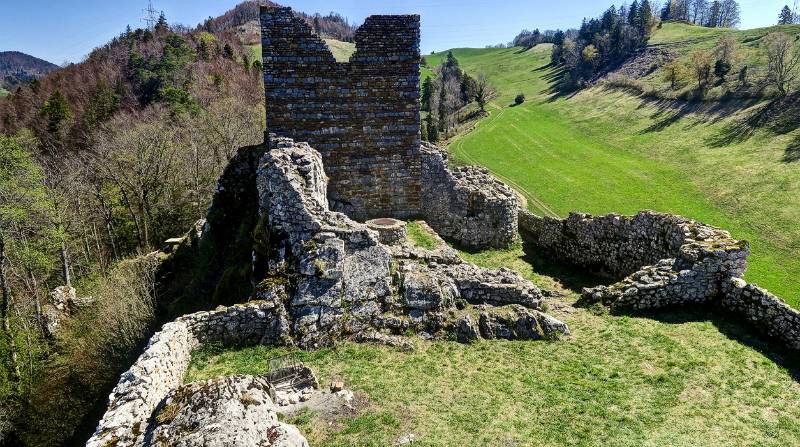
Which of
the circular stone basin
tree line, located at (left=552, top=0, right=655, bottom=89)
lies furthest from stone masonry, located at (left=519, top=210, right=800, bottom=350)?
tree line, located at (left=552, top=0, right=655, bottom=89)

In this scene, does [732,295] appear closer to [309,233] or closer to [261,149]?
[309,233]

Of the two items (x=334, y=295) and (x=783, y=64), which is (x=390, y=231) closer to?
(x=334, y=295)

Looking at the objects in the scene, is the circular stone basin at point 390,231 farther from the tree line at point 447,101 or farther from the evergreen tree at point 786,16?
the evergreen tree at point 786,16

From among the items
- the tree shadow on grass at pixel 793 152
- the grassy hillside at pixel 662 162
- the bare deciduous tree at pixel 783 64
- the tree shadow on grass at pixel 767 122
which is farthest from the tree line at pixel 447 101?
the tree shadow on grass at pixel 793 152

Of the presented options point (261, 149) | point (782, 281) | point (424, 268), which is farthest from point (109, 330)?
point (782, 281)

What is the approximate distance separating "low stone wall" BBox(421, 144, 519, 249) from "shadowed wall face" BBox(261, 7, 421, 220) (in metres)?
6.38

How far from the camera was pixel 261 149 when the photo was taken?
54.6 ft

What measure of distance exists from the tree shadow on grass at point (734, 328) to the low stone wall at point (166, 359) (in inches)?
401

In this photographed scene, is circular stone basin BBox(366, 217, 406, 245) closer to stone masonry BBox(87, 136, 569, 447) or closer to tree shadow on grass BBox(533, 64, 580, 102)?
stone masonry BBox(87, 136, 569, 447)

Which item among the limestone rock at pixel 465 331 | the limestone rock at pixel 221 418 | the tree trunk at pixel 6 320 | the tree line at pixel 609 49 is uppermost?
the tree line at pixel 609 49

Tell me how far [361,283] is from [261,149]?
280 inches

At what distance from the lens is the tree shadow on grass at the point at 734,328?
11.8 m

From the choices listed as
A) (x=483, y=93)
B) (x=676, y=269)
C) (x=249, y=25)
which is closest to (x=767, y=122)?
(x=676, y=269)

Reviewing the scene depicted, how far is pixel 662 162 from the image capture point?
54.5 m
